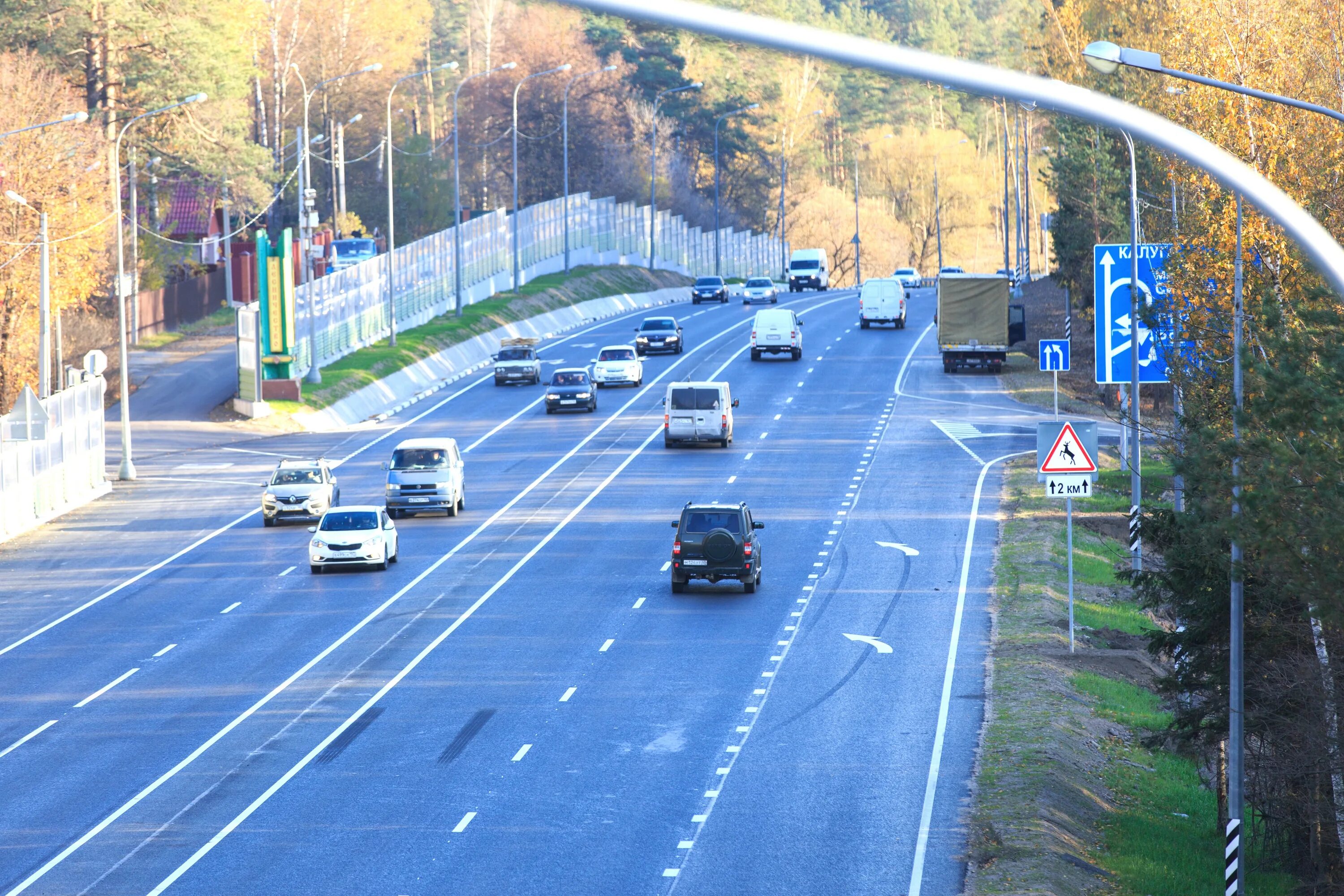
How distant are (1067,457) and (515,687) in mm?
9582

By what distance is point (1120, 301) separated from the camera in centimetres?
2788

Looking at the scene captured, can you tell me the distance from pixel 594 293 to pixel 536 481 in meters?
53.5

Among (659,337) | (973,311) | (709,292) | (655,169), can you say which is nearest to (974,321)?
(973,311)

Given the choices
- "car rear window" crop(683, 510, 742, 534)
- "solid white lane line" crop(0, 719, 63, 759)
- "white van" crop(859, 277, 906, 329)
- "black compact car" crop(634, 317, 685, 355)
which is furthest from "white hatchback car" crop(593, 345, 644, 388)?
"solid white lane line" crop(0, 719, 63, 759)

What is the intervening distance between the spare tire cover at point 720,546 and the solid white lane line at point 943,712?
421 centimetres

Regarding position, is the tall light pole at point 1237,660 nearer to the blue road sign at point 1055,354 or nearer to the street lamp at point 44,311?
the blue road sign at point 1055,354

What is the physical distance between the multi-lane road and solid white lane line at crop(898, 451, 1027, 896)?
0.07 meters

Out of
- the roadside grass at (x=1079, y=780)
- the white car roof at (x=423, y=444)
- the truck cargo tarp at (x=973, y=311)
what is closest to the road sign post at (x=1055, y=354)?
the roadside grass at (x=1079, y=780)

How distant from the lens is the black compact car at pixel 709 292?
9875 cm

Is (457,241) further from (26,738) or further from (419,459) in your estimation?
(26,738)

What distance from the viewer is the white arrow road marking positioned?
28641 millimetres

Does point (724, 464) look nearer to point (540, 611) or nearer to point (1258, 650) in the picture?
point (540, 611)

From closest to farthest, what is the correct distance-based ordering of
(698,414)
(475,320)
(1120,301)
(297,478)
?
1. (1120,301)
2. (297,478)
3. (698,414)
4. (475,320)

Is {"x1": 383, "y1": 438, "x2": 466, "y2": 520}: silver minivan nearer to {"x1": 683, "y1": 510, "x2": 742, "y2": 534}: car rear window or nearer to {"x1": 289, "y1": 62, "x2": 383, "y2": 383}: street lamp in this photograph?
{"x1": 683, "y1": 510, "x2": 742, "y2": 534}: car rear window
